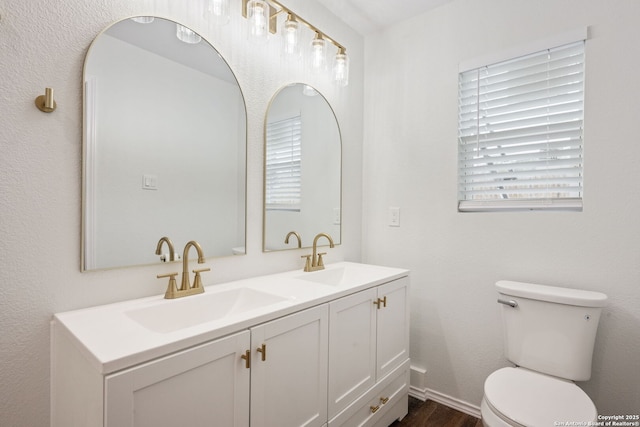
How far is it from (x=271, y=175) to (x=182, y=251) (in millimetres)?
600

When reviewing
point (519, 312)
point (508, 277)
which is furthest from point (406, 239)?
point (519, 312)

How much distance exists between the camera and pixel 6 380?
3.10 ft

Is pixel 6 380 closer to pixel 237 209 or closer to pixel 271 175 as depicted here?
pixel 237 209

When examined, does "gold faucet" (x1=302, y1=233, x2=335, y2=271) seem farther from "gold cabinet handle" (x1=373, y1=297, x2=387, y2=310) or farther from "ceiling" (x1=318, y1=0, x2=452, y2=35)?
"ceiling" (x1=318, y1=0, x2=452, y2=35)

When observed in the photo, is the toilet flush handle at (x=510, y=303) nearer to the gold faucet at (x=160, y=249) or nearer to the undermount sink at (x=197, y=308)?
the undermount sink at (x=197, y=308)

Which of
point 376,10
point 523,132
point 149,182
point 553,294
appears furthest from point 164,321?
point 376,10

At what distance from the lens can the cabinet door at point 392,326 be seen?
1.61 metres

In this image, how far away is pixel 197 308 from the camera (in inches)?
48.9

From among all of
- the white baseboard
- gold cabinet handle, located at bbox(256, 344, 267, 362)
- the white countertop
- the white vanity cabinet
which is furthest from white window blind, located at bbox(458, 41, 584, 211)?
gold cabinet handle, located at bbox(256, 344, 267, 362)

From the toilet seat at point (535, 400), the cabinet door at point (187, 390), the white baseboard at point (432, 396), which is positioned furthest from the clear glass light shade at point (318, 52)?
the white baseboard at point (432, 396)

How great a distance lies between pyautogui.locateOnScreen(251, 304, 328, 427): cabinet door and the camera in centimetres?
103

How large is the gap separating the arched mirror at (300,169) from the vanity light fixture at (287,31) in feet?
0.56

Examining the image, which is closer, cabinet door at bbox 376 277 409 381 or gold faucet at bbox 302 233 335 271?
cabinet door at bbox 376 277 409 381

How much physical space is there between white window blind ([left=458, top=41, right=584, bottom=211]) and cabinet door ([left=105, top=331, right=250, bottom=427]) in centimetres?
155
